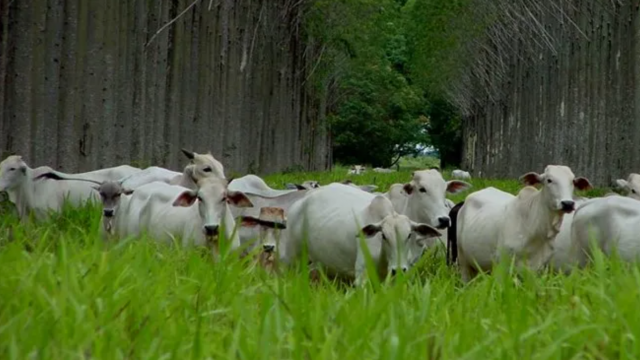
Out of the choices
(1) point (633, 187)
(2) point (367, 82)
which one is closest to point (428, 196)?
(1) point (633, 187)

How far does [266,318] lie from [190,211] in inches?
209

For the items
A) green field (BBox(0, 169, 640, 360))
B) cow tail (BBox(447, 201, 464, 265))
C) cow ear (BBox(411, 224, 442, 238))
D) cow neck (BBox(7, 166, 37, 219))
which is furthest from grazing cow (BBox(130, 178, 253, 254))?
green field (BBox(0, 169, 640, 360))

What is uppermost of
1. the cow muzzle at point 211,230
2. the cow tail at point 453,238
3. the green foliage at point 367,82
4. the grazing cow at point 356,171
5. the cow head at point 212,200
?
the green foliage at point 367,82

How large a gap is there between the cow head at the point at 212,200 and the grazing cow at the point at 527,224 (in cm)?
183

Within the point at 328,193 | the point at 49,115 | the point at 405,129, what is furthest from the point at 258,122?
the point at 405,129

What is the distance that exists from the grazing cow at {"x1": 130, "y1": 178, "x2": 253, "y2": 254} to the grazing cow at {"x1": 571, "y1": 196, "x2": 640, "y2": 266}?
8.06ft

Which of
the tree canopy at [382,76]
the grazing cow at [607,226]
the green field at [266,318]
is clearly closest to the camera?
the green field at [266,318]

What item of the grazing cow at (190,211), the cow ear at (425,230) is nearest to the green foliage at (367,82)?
the grazing cow at (190,211)

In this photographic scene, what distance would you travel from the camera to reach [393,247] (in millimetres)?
6527

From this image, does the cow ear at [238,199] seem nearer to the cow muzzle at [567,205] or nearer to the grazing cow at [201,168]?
the grazing cow at [201,168]

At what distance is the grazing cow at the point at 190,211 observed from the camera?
24.5ft

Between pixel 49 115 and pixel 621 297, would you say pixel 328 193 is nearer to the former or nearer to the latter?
pixel 621 297

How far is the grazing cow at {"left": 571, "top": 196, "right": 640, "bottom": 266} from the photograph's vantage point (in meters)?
7.30

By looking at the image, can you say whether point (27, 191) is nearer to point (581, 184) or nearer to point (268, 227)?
point (268, 227)
